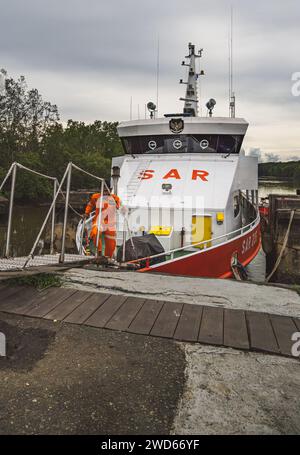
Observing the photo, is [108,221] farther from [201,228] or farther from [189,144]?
[189,144]

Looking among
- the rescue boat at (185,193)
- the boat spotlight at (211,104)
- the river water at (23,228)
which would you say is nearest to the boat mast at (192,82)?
the boat spotlight at (211,104)

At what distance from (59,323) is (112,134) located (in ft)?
244

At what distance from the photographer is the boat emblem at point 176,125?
10547mm

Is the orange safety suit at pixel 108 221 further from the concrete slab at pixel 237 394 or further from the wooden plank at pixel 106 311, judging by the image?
the concrete slab at pixel 237 394

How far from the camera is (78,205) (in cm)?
1622

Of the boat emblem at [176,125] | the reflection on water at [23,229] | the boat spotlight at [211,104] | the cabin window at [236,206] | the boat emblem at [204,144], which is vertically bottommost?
the reflection on water at [23,229]

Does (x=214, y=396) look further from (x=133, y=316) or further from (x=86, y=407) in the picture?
(x=133, y=316)

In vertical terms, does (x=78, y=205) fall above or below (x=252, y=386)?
above

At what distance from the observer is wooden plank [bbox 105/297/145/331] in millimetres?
3188

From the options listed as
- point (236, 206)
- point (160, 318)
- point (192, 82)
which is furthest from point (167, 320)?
point (192, 82)

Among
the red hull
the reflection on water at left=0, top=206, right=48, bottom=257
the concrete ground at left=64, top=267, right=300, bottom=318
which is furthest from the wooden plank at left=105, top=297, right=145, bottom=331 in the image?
the reflection on water at left=0, top=206, right=48, bottom=257

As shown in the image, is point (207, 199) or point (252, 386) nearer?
point (252, 386)

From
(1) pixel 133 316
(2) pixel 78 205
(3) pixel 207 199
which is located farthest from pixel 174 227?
(2) pixel 78 205
